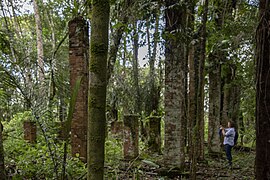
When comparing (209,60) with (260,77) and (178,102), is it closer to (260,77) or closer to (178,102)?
(178,102)

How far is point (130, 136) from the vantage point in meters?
9.15

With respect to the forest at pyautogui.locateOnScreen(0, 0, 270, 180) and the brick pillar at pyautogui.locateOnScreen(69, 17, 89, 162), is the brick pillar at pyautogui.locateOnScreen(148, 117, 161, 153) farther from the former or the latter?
the brick pillar at pyautogui.locateOnScreen(69, 17, 89, 162)

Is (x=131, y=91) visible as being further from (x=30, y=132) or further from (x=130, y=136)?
(x=30, y=132)

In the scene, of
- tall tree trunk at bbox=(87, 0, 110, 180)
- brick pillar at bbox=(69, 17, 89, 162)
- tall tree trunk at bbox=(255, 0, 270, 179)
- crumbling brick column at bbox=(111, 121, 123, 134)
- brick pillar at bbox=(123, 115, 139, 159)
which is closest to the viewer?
tall tree trunk at bbox=(87, 0, 110, 180)

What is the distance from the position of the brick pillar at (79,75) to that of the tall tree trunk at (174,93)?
6.46ft

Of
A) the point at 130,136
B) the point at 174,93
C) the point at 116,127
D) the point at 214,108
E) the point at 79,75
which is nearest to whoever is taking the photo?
the point at 79,75

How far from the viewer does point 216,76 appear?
1117cm

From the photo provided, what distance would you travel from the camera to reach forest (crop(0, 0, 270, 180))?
259 cm

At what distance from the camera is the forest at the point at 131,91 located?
2.59 meters

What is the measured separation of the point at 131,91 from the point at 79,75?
5659 mm

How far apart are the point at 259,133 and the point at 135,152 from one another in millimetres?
5697

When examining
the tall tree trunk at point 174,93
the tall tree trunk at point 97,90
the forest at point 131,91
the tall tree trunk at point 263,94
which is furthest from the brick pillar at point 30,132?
the tall tree trunk at point 97,90

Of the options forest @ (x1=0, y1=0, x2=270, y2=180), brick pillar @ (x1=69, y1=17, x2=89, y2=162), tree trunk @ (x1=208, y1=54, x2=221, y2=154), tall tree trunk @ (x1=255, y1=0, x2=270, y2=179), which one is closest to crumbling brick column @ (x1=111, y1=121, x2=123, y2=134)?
forest @ (x1=0, y1=0, x2=270, y2=180)

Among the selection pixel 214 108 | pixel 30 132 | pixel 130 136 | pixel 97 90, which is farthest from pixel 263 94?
pixel 30 132
